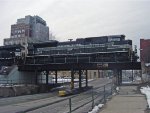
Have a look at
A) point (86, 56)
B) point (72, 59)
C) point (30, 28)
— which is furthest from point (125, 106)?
point (30, 28)

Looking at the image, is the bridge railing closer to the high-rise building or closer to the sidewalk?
the sidewalk

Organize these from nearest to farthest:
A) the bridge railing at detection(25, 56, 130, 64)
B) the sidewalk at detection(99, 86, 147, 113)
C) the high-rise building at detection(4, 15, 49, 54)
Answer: the sidewalk at detection(99, 86, 147, 113) < the bridge railing at detection(25, 56, 130, 64) < the high-rise building at detection(4, 15, 49, 54)

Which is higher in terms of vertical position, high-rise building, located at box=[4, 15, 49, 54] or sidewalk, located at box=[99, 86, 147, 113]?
high-rise building, located at box=[4, 15, 49, 54]

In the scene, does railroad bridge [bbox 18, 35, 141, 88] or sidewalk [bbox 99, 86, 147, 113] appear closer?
sidewalk [bbox 99, 86, 147, 113]

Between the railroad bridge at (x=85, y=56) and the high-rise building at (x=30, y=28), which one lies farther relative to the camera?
the high-rise building at (x=30, y=28)

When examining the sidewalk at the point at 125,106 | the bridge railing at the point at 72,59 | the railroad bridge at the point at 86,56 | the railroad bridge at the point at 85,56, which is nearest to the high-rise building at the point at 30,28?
the railroad bridge at the point at 85,56

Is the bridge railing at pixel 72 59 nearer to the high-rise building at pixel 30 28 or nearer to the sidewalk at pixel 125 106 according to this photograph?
the sidewalk at pixel 125 106

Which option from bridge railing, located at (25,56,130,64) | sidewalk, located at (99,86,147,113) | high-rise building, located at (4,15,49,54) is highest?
high-rise building, located at (4,15,49,54)

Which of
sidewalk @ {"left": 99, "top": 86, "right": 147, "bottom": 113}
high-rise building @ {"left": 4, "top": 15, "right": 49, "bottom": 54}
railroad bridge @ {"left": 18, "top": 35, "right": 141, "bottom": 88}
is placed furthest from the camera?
high-rise building @ {"left": 4, "top": 15, "right": 49, "bottom": 54}

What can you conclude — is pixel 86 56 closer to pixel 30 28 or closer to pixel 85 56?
pixel 85 56

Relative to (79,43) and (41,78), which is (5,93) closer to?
(79,43)

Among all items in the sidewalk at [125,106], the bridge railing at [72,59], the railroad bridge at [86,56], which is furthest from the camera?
the bridge railing at [72,59]

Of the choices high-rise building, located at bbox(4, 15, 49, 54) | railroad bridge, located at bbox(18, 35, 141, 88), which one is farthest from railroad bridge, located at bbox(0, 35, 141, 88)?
high-rise building, located at bbox(4, 15, 49, 54)

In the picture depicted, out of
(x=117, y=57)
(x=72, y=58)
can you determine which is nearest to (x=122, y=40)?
(x=117, y=57)
